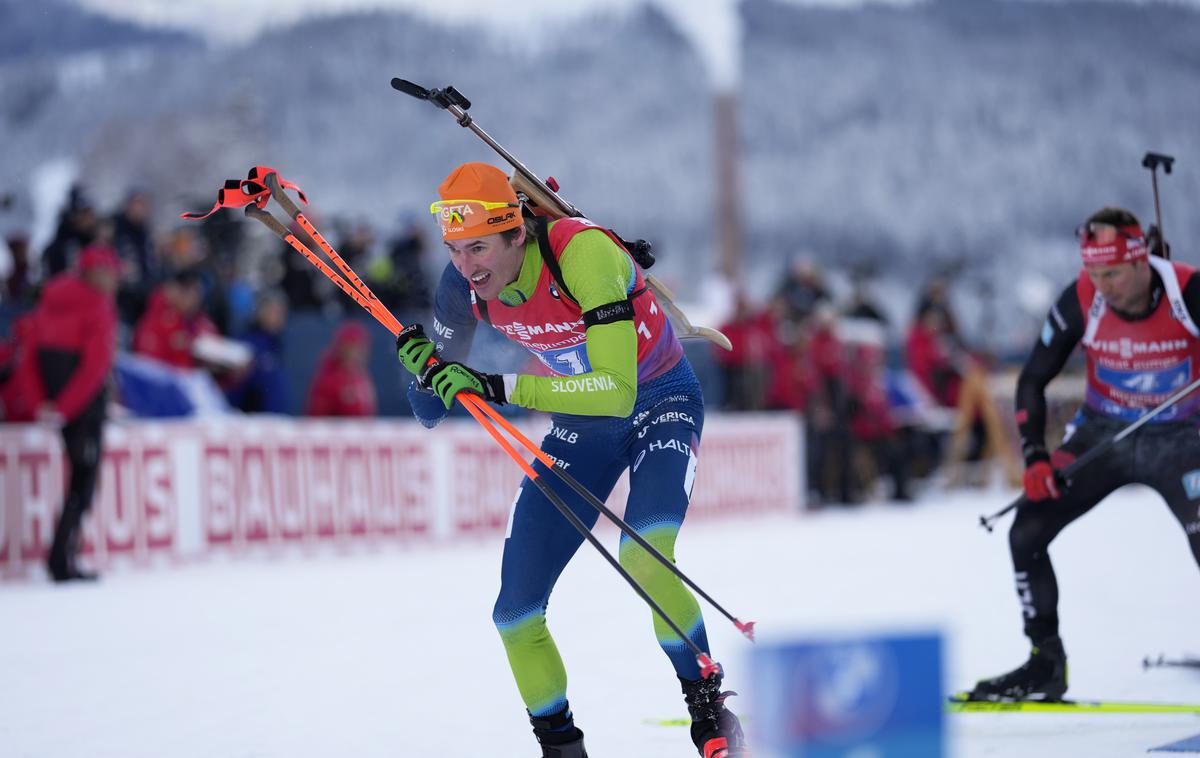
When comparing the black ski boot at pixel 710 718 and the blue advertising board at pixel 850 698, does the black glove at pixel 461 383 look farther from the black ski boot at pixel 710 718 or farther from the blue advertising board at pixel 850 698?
the blue advertising board at pixel 850 698

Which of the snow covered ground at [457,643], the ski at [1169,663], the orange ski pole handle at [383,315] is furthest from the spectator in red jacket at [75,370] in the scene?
the ski at [1169,663]

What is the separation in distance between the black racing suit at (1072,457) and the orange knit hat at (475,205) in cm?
255

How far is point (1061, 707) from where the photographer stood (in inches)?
221

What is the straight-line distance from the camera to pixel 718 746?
4.40 m

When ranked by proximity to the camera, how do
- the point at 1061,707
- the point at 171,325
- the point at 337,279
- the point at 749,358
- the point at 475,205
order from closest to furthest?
the point at 475,205
the point at 337,279
the point at 1061,707
the point at 171,325
the point at 749,358

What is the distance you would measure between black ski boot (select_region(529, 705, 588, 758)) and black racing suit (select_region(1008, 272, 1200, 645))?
2288 millimetres

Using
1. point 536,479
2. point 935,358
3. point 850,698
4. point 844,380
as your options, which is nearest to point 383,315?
point 536,479

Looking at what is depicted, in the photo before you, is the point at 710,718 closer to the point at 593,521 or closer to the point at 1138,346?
the point at 593,521

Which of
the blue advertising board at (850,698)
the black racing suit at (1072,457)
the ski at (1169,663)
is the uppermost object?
the black racing suit at (1072,457)

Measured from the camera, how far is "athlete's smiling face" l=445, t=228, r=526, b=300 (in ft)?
14.7

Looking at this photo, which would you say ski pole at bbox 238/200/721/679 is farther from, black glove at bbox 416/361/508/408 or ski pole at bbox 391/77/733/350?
ski pole at bbox 391/77/733/350

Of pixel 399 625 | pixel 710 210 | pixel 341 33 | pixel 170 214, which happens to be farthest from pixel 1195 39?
pixel 399 625

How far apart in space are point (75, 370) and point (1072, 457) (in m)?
7.09

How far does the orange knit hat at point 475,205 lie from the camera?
176 inches
